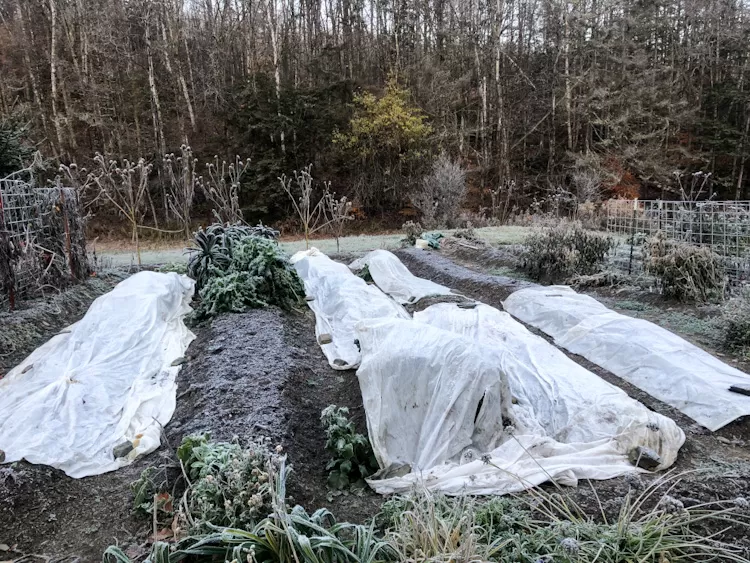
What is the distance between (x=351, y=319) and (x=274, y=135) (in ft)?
46.4

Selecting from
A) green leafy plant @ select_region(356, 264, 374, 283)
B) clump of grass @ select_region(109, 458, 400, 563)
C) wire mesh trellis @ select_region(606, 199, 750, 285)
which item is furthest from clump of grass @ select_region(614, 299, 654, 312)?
clump of grass @ select_region(109, 458, 400, 563)

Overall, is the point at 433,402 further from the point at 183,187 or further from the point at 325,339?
the point at 183,187

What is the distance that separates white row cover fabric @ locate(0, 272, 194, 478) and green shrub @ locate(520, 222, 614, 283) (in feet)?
17.7

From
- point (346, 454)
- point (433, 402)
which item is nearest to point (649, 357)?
point (433, 402)

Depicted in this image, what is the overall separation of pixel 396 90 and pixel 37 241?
1449cm

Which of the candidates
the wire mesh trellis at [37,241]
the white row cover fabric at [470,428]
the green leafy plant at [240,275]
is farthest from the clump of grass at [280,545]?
the wire mesh trellis at [37,241]

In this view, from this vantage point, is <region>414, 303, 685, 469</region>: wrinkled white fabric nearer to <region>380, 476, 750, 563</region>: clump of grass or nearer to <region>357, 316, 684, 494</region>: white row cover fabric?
<region>357, 316, 684, 494</region>: white row cover fabric

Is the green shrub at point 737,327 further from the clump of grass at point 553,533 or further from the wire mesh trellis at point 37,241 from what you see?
the wire mesh trellis at point 37,241

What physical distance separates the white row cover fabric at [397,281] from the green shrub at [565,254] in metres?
1.83

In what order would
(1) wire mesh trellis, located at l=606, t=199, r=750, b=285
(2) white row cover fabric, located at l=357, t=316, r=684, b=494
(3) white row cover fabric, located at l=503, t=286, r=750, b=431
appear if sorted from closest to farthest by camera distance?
1. (2) white row cover fabric, located at l=357, t=316, r=684, b=494
2. (3) white row cover fabric, located at l=503, t=286, r=750, b=431
3. (1) wire mesh trellis, located at l=606, t=199, r=750, b=285

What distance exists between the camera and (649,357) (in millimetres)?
3957

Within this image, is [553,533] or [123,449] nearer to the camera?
[553,533]

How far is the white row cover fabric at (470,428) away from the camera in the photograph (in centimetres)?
251

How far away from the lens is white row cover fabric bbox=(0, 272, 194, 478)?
9.93ft
